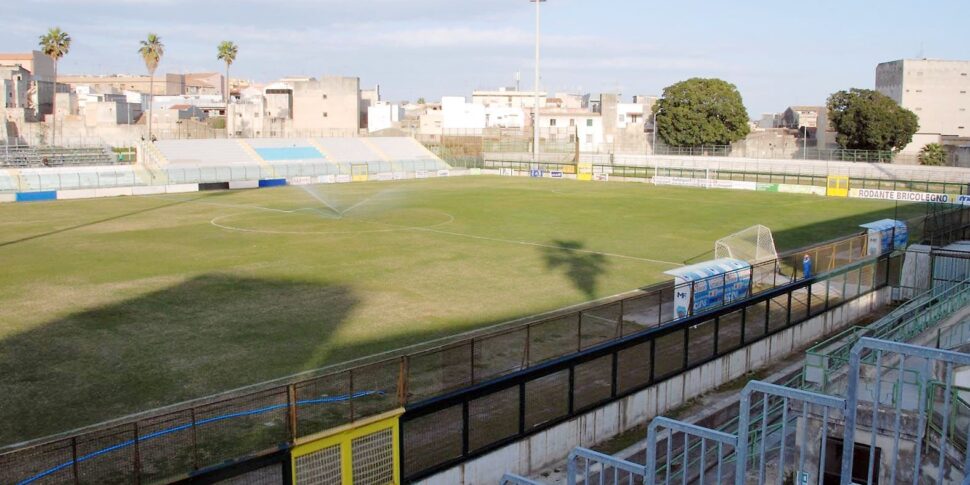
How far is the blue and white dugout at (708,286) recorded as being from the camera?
21.1m

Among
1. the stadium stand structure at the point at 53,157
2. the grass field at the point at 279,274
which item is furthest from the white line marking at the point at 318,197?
the stadium stand structure at the point at 53,157

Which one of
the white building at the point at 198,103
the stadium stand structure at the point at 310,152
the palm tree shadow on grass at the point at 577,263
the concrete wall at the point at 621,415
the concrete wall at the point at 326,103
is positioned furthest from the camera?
the white building at the point at 198,103

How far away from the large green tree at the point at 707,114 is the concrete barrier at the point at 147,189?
6569 cm

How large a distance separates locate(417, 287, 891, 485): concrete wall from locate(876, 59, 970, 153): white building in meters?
102

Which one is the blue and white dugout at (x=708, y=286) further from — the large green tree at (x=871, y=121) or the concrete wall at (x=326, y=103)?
the concrete wall at (x=326, y=103)

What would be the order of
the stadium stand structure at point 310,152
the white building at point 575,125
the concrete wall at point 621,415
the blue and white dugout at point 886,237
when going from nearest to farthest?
the concrete wall at point 621,415
the blue and white dugout at point 886,237
the stadium stand structure at point 310,152
the white building at point 575,125

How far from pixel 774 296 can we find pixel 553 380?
907cm

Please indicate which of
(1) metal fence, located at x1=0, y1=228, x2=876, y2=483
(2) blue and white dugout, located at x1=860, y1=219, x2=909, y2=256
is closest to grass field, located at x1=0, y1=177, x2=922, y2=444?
(1) metal fence, located at x1=0, y1=228, x2=876, y2=483

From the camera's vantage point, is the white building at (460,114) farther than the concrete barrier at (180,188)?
Yes

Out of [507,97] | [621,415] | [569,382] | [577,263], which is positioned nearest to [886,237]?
[577,263]

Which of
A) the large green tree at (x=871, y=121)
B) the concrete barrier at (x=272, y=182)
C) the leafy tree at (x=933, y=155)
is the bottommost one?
the concrete barrier at (x=272, y=182)

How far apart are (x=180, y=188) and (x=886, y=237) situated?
56013 millimetres

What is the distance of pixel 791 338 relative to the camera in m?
22.6

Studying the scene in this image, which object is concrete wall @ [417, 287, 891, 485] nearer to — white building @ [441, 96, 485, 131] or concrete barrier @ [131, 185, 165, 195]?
concrete barrier @ [131, 185, 165, 195]
